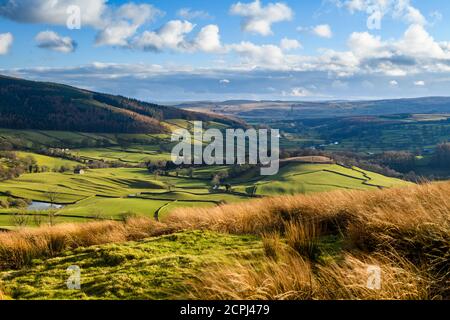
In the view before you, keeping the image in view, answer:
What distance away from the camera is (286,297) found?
14.5 ft

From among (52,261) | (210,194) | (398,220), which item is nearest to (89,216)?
(210,194)

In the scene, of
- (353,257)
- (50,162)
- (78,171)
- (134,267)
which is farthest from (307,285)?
(50,162)

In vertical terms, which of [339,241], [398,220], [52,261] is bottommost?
[52,261]

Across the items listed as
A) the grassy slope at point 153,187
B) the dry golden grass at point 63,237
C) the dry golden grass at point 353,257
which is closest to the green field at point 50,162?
the grassy slope at point 153,187

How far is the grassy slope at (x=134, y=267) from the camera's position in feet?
18.5

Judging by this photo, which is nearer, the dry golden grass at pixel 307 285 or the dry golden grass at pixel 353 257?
the dry golden grass at pixel 307 285

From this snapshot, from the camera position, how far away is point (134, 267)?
268 inches

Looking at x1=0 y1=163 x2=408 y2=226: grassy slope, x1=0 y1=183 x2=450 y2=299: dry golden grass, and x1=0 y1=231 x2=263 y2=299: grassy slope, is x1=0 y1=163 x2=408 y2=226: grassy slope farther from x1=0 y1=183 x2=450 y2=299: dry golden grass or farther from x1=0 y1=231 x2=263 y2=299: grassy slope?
x1=0 y1=231 x2=263 y2=299: grassy slope

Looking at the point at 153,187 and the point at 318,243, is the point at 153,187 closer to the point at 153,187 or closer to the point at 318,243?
the point at 153,187

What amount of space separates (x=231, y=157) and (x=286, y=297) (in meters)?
148

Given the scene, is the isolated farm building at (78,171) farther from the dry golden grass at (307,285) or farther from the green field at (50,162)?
the dry golden grass at (307,285)

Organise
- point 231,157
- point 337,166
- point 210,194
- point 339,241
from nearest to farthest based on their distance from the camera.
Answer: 1. point 339,241
2. point 210,194
3. point 337,166
4. point 231,157
